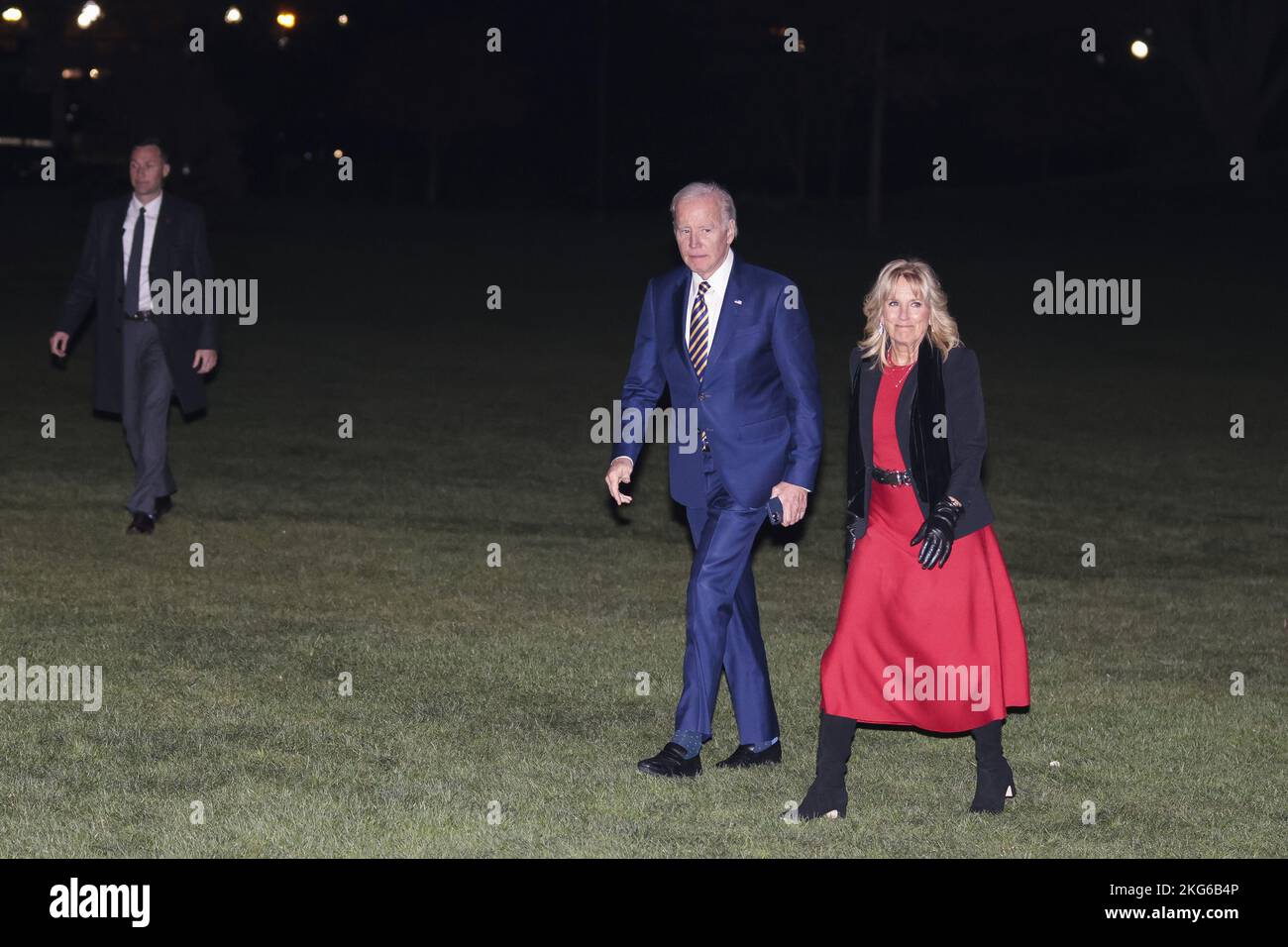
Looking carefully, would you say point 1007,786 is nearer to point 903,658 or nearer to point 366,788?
point 903,658

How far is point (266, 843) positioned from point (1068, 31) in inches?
2446

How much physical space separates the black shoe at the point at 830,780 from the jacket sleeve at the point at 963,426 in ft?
2.96

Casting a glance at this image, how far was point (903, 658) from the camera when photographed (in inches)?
249

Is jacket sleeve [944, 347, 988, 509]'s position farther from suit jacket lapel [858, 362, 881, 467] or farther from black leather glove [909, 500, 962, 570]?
suit jacket lapel [858, 362, 881, 467]

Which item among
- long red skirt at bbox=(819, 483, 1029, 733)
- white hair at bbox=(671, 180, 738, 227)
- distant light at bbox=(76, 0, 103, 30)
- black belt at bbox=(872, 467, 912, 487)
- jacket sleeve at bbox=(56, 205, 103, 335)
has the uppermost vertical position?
distant light at bbox=(76, 0, 103, 30)

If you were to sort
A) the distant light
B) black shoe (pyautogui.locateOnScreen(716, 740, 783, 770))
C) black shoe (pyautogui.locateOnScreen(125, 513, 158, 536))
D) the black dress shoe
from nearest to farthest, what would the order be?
the black dress shoe
black shoe (pyautogui.locateOnScreen(716, 740, 783, 770))
black shoe (pyautogui.locateOnScreen(125, 513, 158, 536))
the distant light

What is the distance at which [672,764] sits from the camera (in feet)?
22.7

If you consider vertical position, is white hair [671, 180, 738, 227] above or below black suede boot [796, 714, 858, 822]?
above

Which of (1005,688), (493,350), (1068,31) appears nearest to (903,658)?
(1005,688)

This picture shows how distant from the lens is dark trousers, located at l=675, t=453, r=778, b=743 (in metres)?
6.77

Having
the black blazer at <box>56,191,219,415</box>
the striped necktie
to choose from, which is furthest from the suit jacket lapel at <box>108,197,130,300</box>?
the striped necktie

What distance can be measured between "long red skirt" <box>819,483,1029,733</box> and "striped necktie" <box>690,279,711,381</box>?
2.75 ft

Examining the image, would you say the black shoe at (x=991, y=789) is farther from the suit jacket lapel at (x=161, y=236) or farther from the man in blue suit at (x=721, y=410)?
the suit jacket lapel at (x=161, y=236)

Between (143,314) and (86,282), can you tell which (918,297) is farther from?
(86,282)
